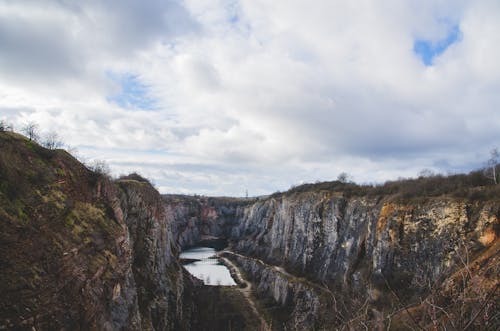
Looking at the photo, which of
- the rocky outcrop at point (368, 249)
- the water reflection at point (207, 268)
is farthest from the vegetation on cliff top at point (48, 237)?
the water reflection at point (207, 268)

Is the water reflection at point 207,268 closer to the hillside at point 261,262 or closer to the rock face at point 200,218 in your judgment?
the hillside at point 261,262

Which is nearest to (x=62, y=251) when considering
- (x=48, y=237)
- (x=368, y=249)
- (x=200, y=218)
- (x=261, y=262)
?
(x=48, y=237)

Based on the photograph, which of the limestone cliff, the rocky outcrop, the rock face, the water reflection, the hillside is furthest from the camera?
the rock face

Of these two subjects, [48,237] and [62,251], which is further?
[62,251]

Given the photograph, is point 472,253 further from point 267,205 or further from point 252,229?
point 252,229

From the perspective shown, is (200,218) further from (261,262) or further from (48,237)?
(48,237)

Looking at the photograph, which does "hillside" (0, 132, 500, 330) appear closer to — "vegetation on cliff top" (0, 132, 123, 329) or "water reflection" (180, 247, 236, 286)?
"vegetation on cliff top" (0, 132, 123, 329)

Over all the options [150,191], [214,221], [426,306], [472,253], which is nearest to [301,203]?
[150,191]

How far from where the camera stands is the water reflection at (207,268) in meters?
67.9

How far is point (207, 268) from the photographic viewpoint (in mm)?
80938

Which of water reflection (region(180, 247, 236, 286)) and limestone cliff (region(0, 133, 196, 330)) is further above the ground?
limestone cliff (region(0, 133, 196, 330))

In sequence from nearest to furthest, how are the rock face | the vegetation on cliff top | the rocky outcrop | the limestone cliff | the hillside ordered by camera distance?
the hillside → the vegetation on cliff top → the limestone cliff → the rocky outcrop → the rock face

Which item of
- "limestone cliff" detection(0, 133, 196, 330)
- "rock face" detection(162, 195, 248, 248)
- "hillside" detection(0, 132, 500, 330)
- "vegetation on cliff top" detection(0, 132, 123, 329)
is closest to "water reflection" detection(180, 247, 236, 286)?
"hillside" detection(0, 132, 500, 330)

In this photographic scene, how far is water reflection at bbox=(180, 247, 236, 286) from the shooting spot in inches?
2672
